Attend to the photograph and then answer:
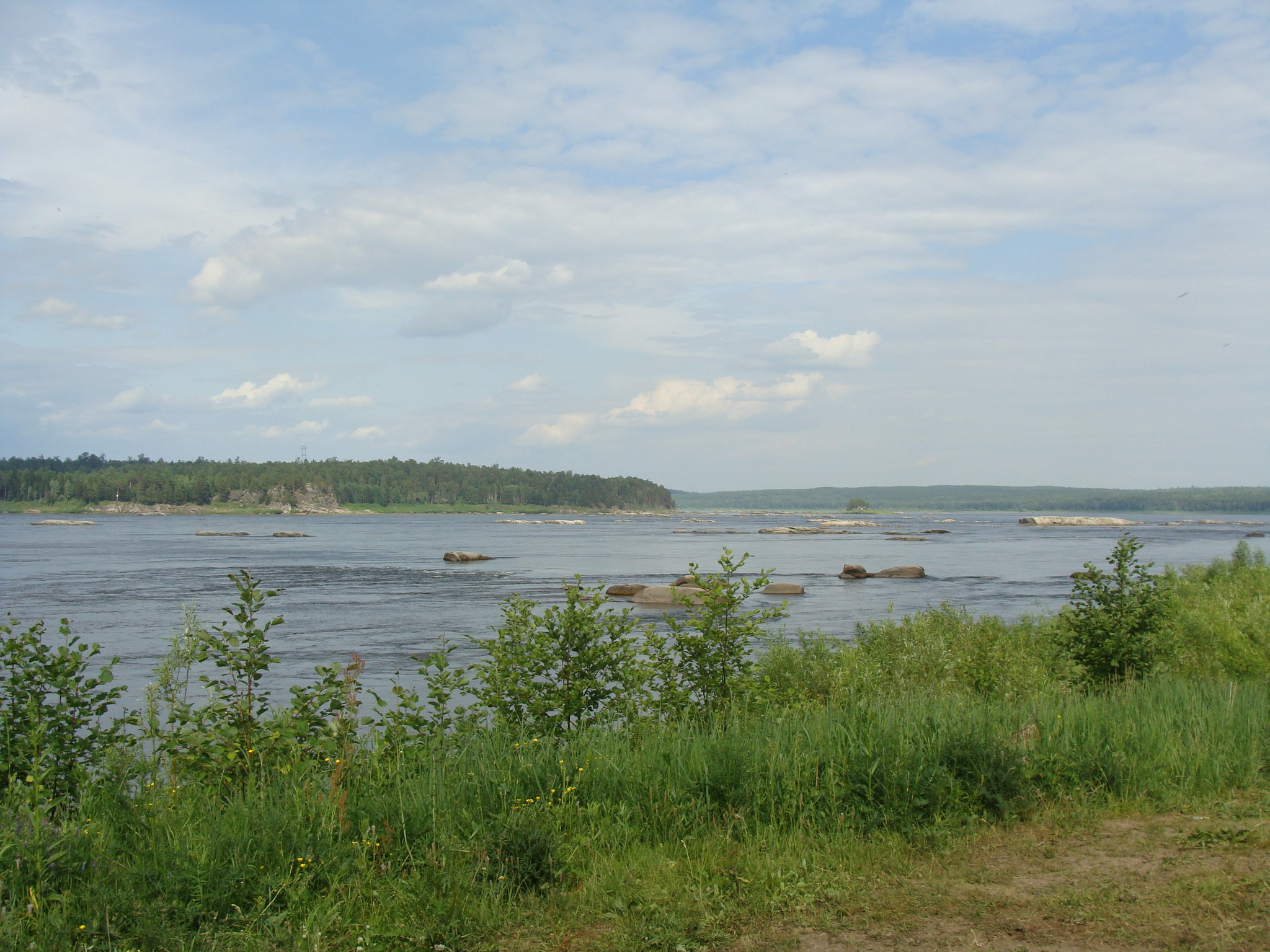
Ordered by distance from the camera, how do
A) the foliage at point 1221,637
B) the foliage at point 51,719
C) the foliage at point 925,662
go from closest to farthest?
the foliage at point 51,719
the foliage at point 925,662
the foliage at point 1221,637

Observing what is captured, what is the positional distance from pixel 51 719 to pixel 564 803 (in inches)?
161

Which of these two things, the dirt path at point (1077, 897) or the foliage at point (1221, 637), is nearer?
the dirt path at point (1077, 897)

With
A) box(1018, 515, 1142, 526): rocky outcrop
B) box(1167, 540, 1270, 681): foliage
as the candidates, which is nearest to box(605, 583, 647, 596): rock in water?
box(1167, 540, 1270, 681): foliage

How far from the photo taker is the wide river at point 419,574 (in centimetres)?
2722

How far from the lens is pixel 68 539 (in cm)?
8256

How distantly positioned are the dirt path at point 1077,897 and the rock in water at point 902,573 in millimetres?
41895

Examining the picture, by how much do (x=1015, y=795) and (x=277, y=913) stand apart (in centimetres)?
511

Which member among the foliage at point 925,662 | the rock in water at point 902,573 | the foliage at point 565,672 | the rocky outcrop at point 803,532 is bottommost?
the rocky outcrop at point 803,532

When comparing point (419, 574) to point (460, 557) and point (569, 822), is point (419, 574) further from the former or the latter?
point (569, 822)

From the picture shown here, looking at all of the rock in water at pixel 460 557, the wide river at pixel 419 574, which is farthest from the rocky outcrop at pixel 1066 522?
the rock in water at pixel 460 557

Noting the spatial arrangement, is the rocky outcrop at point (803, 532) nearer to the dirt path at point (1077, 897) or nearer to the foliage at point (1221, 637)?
the foliage at point (1221, 637)

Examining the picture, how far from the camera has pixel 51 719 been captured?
6.95 meters

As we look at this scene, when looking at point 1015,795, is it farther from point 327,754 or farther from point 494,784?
point 327,754

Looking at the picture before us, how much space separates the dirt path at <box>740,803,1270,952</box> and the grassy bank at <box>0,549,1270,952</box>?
182mm
